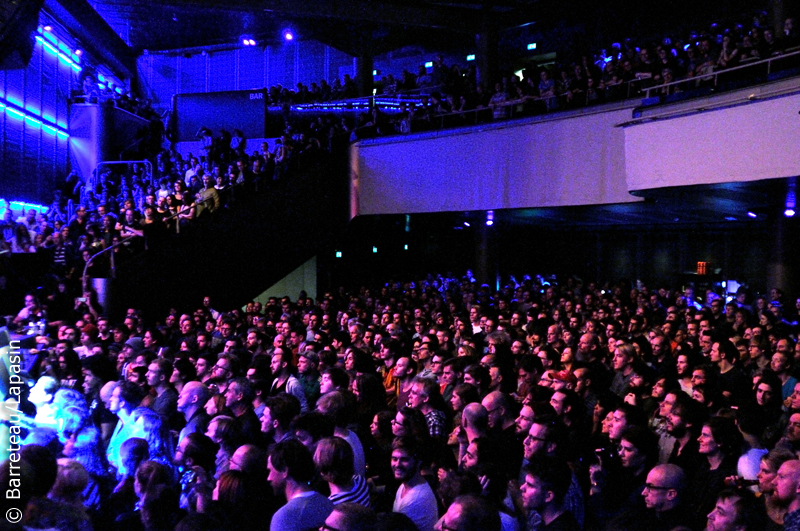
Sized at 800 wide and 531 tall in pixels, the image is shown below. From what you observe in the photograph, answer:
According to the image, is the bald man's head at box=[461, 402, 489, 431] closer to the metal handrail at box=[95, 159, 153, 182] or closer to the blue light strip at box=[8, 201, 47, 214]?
the blue light strip at box=[8, 201, 47, 214]

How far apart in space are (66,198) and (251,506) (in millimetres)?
18103

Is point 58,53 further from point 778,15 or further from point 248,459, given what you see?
point 248,459

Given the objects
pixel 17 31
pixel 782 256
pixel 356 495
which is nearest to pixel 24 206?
pixel 17 31

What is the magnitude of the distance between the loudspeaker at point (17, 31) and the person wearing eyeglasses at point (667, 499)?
1462 cm

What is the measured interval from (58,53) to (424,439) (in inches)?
→ 765

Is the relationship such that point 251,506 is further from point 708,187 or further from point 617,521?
point 708,187

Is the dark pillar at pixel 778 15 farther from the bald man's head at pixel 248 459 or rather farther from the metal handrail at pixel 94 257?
the bald man's head at pixel 248 459

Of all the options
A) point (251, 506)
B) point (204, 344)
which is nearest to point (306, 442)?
point (251, 506)

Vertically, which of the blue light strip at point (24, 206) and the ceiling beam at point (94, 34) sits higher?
the ceiling beam at point (94, 34)

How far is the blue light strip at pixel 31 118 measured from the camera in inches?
703

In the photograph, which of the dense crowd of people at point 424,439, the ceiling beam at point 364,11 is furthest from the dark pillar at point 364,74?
the dense crowd of people at point 424,439

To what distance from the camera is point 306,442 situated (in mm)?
4523

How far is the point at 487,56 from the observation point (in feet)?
62.7

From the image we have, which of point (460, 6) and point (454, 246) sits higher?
point (460, 6)
